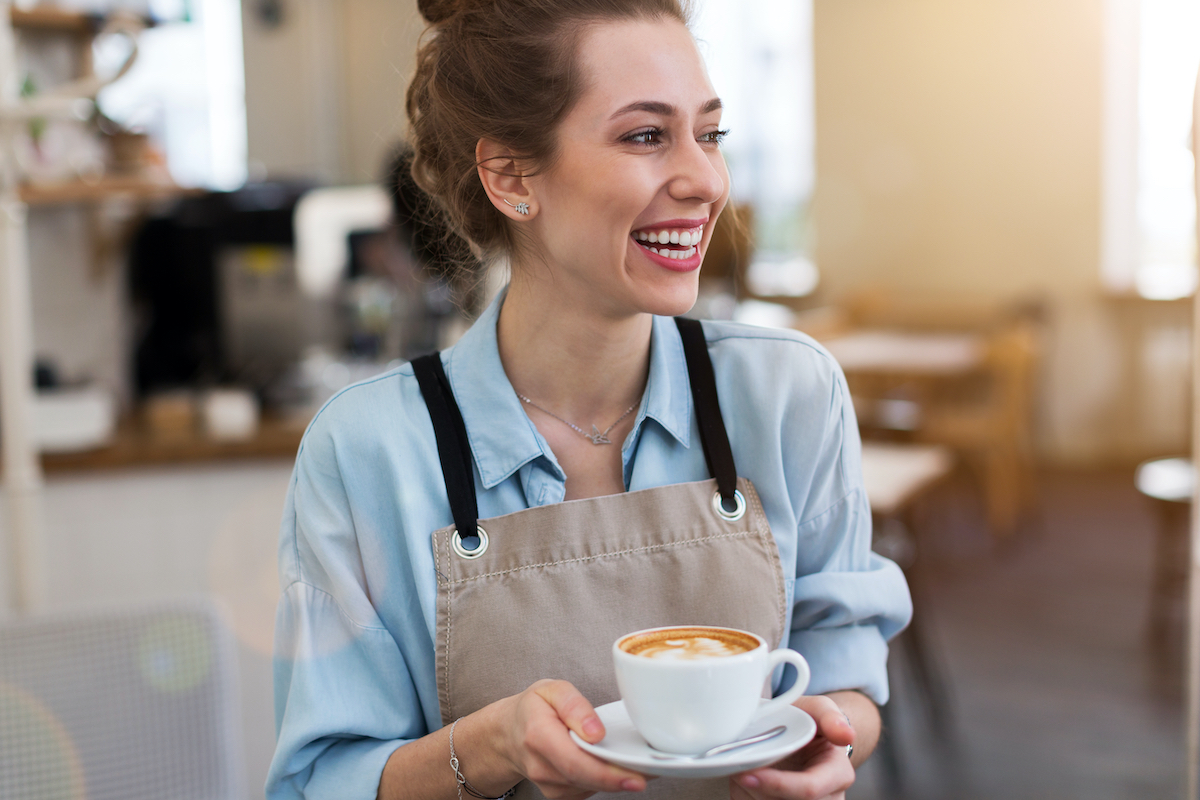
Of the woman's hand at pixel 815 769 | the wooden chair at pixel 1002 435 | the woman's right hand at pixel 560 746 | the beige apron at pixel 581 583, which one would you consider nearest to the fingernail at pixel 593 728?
the woman's right hand at pixel 560 746

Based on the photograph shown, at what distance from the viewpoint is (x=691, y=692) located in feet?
2.44

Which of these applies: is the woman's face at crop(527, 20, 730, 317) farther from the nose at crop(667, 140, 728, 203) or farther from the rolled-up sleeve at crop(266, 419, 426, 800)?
the rolled-up sleeve at crop(266, 419, 426, 800)

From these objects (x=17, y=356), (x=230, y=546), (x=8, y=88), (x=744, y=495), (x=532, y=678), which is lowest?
(x=230, y=546)

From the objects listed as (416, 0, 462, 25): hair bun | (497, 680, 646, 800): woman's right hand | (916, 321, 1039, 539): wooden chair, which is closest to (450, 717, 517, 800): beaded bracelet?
(497, 680, 646, 800): woman's right hand

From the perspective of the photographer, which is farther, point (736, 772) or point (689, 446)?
point (689, 446)

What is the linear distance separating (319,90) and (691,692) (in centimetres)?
754

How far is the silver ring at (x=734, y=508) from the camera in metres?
1.07

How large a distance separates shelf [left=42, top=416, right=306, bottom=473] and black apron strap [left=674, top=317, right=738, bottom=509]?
1563 millimetres

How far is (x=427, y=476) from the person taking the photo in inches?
41.5

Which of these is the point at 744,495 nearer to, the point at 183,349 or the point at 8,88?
the point at 8,88

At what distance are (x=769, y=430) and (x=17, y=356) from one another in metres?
1.54

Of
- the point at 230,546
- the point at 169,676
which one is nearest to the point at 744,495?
the point at 169,676

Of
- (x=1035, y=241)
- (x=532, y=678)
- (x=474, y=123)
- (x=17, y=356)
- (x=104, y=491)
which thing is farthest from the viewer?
(x=1035, y=241)

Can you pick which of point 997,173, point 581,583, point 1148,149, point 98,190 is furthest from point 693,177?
point 1148,149
